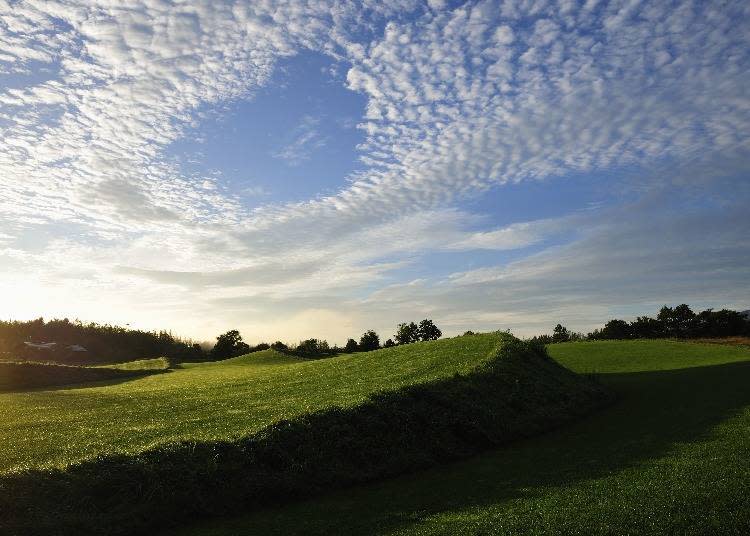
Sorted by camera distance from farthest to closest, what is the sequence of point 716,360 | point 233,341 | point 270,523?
1. point 233,341
2. point 716,360
3. point 270,523

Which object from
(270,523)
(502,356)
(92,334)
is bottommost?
(270,523)

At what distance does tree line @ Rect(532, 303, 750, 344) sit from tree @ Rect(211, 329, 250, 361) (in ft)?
133

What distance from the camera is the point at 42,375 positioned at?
3684 centimetres

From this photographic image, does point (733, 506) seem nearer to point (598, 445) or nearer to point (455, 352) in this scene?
point (598, 445)

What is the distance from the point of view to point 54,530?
34.2 feet

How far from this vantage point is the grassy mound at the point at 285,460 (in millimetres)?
11156

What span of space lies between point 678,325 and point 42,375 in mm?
72766

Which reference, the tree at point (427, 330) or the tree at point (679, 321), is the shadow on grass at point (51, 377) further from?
the tree at point (679, 321)

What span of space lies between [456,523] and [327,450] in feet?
19.0

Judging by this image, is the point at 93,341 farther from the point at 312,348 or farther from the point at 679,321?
the point at 679,321

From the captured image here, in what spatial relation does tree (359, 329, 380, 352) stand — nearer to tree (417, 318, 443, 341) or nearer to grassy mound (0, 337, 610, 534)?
tree (417, 318, 443, 341)

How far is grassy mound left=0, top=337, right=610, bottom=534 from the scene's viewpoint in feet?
36.6

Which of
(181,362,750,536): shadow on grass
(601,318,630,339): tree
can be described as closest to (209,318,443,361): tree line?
(601,318,630,339): tree

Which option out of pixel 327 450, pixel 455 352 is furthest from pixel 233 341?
pixel 327 450
